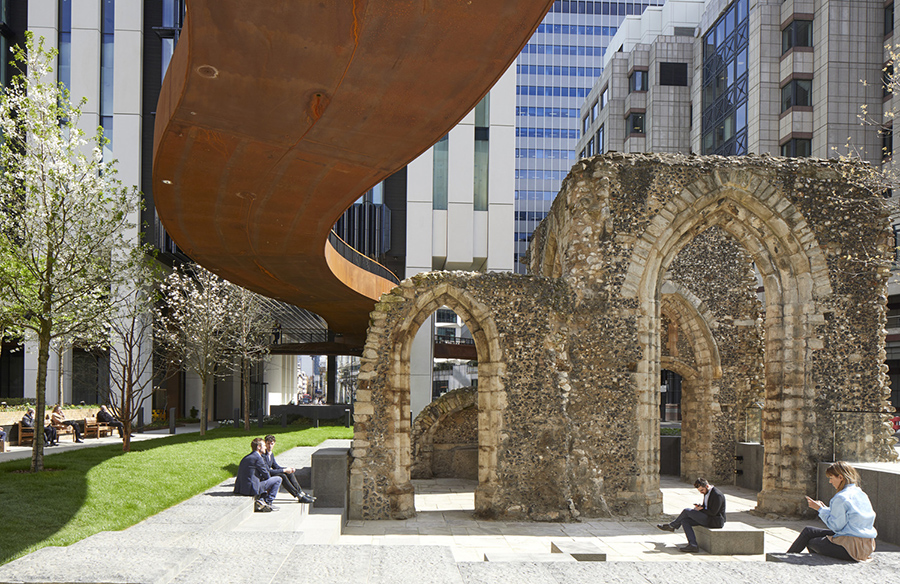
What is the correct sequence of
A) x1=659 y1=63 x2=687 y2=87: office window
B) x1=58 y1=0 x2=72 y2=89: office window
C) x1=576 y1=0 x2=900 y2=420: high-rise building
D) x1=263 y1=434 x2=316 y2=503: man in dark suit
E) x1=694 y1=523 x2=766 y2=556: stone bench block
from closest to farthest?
x1=694 y1=523 x2=766 y2=556: stone bench block
x1=263 y1=434 x2=316 y2=503: man in dark suit
x1=58 y1=0 x2=72 y2=89: office window
x1=576 y1=0 x2=900 y2=420: high-rise building
x1=659 y1=63 x2=687 y2=87: office window

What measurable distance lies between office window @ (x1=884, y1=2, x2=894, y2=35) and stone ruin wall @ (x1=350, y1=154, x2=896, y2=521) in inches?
869

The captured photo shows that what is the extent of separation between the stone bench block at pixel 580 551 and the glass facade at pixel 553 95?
2619 inches

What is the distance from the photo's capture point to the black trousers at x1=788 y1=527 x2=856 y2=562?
7320mm

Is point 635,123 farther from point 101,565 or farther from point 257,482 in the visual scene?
point 101,565

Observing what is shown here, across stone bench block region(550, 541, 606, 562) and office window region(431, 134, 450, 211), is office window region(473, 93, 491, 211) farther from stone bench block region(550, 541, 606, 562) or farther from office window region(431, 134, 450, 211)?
stone bench block region(550, 541, 606, 562)

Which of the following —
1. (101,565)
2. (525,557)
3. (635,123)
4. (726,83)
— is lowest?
(525,557)

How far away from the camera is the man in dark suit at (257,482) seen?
9.73 metres

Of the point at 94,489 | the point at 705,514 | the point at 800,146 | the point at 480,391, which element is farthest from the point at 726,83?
the point at 94,489

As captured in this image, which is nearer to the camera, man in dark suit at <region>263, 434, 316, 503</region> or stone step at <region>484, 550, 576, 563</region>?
stone step at <region>484, 550, 576, 563</region>

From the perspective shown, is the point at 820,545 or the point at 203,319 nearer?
the point at 820,545

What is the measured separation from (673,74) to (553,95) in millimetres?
32425

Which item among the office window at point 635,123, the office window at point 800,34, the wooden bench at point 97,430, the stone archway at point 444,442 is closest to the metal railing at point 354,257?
the stone archway at point 444,442

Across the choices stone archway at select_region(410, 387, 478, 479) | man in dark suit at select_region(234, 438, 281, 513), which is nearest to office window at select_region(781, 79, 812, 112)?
stone archway at select_region(410, 387, 478, 479)

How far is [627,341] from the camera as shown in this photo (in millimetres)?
13047
